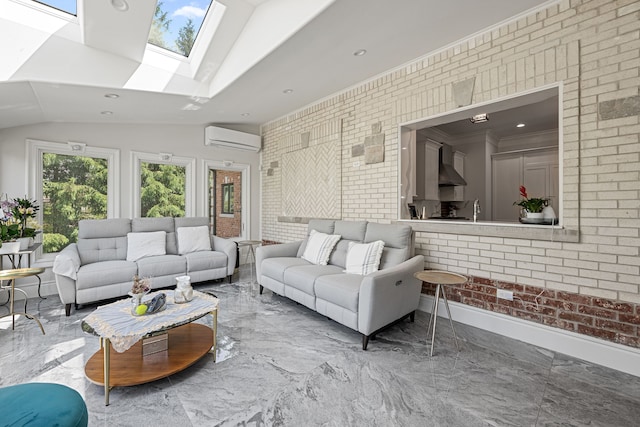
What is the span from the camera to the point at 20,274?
2574mm

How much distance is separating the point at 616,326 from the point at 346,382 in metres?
2.11

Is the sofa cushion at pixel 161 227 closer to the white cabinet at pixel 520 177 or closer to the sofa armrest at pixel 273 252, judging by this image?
the sofa armrest at pixel 273 252

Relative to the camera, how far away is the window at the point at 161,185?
457 cm

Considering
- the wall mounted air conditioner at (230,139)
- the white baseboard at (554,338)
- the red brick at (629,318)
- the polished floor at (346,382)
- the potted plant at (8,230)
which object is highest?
the wall mounted air conditioner at (230,139)

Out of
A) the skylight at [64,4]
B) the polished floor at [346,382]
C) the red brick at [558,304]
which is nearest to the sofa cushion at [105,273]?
the polished floor at [346,382]

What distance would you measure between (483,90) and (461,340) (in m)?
2.43

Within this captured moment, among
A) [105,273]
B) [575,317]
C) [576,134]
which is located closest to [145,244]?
[105,273]

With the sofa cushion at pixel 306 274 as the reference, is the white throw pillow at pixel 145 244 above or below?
above

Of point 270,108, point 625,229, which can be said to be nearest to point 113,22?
point 270,108

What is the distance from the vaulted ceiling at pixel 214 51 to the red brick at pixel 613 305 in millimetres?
2516

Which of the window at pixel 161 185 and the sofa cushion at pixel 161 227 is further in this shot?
the window at pixel 161 185

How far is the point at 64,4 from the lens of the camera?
263 centimetres

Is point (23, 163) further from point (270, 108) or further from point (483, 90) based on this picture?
point (483, 90)

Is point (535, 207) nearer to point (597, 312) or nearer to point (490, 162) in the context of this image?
point (597, 312)
